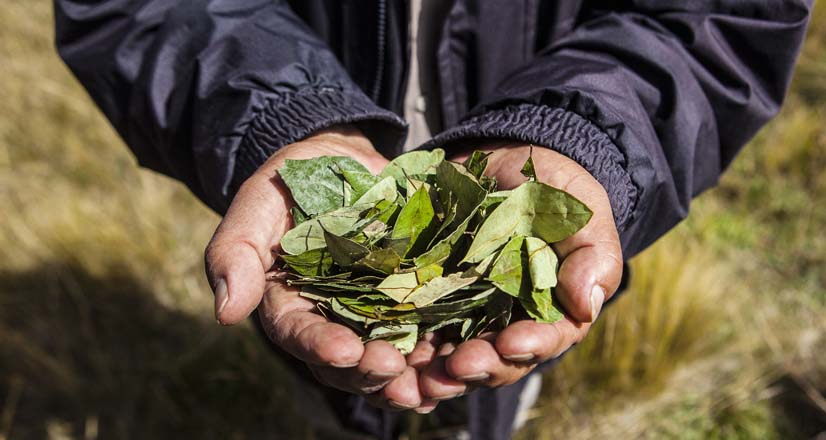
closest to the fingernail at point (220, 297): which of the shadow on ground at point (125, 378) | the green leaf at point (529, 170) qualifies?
the green leaf at point (529, 170)

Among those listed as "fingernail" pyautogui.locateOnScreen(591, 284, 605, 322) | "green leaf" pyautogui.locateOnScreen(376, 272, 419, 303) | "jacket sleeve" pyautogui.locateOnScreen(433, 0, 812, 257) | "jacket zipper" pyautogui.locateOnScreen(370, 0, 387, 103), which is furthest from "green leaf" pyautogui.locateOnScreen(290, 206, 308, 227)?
"fingernail" pyautogui.locateOnScreen(591, 284, 605, 322)

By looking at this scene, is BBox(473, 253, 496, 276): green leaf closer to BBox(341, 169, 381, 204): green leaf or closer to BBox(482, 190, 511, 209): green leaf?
A: BBox(482, 190, 511, 209): green leaf

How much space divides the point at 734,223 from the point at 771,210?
0.25 m

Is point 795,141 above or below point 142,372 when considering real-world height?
above

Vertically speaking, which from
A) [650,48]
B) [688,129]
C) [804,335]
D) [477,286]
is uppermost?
[650,48]

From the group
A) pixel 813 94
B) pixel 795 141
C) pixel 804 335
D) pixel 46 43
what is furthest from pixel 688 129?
pixel 46 43

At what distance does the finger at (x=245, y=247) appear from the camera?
1.15 meters

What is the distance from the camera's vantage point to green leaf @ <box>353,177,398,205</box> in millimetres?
1387

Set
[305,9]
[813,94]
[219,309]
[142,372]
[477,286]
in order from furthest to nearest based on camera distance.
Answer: [813,94] → [142,372] → [305,9] → [477,286] → [219,309]

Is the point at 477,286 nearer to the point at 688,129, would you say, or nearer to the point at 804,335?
the point at 688,129

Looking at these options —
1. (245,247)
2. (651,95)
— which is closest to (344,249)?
(245,247)

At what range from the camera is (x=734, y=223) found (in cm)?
322

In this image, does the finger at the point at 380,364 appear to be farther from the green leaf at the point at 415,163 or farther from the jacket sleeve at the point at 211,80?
the jacket sleeve at the point at 211,80

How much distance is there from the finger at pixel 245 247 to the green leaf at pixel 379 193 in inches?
6.1
